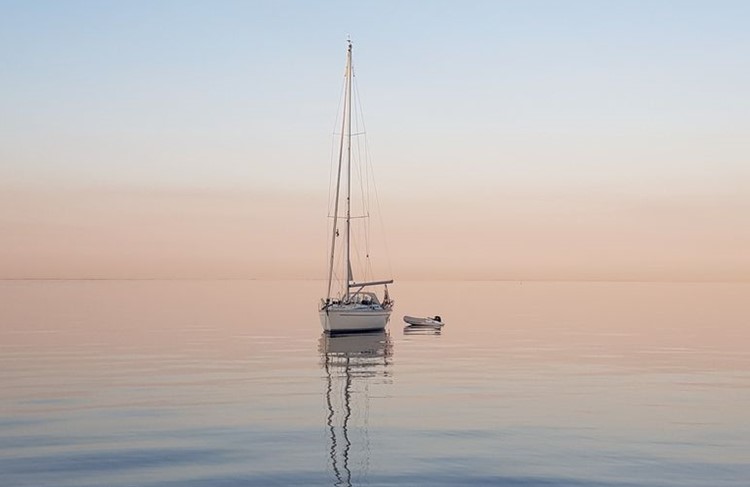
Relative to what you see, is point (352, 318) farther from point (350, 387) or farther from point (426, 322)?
point (350, 387)

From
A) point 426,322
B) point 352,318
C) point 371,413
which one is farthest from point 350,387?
point 426,322

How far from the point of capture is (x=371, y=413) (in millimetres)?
32562

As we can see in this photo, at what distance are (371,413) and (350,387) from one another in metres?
8.18

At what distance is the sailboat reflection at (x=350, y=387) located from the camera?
24.6m

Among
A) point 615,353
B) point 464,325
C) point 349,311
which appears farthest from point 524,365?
point 464,325

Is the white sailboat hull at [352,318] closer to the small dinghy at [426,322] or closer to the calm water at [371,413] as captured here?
the calm water at [371,413]

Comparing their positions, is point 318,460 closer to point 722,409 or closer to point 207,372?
point 722,409

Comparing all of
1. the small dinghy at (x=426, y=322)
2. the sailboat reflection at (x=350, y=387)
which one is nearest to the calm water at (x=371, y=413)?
the sailboat reflection at (x=350, y=387)

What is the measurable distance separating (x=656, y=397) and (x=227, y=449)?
862 inches

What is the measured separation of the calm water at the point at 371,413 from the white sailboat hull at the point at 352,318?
20.3ft

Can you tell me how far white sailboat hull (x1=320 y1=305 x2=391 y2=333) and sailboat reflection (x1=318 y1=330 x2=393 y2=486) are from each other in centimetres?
84

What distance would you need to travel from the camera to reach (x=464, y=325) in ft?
314

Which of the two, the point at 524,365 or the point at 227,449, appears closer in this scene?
the point at 227,449

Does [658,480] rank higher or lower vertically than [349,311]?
lower
